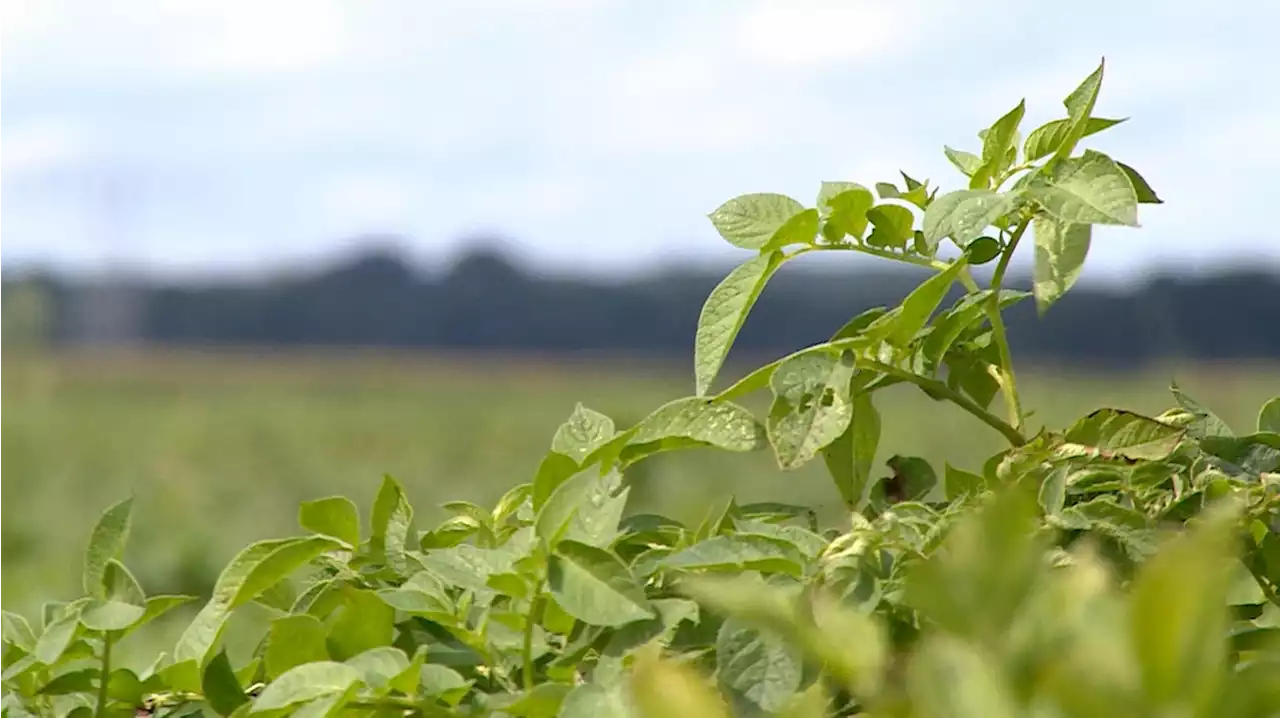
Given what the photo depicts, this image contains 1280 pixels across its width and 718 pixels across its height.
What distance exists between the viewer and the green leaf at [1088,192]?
0.40 m

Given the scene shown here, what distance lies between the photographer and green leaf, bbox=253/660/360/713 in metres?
0.35

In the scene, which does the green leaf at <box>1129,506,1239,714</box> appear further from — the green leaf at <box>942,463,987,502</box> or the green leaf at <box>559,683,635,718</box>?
the green leaf at <box>942,463,987,502</box>

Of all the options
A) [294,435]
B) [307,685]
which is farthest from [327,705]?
[294,435]

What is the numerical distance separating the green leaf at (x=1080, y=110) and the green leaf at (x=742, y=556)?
164mm

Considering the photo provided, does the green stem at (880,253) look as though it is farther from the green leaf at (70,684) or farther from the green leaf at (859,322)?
the green leaf at (70,684)

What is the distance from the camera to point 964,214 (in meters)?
0.41

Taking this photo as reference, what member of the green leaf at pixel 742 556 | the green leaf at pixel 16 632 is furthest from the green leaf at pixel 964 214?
the green leaf at pixel 16 632

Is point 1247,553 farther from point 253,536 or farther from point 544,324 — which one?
point 544,324

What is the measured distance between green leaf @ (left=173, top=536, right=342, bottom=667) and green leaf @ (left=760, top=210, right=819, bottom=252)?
17 cm

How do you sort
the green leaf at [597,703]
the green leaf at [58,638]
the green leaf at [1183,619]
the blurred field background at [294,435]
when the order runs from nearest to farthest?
1. the green leaf at [1183,619]
2. the green leaf at [597,703]
3. the green leaf at [58,638]
4. the blurred field background at [294,435]

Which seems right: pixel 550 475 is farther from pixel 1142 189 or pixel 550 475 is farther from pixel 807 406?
pixel 1142 189

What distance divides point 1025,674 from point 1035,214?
0.27 meters

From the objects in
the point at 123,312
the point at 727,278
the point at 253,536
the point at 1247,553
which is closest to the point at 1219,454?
the point at 1247,553

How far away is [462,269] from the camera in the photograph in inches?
1042
